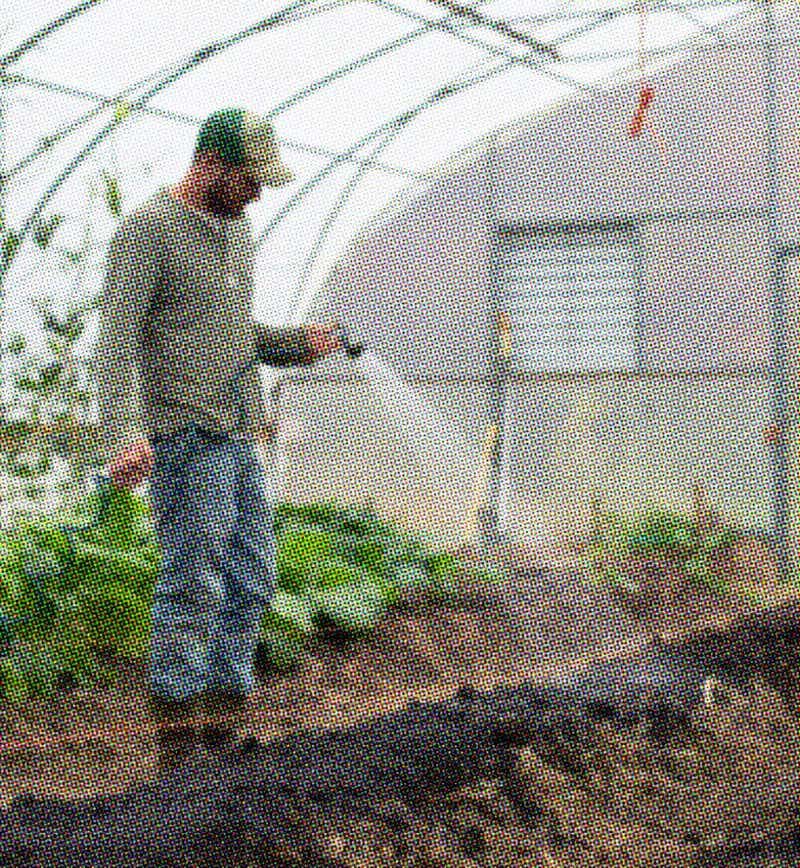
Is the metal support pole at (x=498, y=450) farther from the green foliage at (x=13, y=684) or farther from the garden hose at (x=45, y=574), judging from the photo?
the green foliage at (x=13, y=684)

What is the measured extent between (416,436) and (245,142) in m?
1.41

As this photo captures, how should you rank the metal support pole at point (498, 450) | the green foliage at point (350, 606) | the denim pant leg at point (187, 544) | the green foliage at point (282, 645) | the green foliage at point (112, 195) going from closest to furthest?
the denim pant leg at point (187, 544), the green foliage at point (112, 195), the green foliage at point (282, 645), the green foliage at point (350, 606), the metal support pole at point (498, 450)

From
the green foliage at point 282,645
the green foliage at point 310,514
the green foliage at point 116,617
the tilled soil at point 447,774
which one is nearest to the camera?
the tilled soil at point 447,774

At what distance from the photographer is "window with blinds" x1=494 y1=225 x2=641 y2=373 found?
125 inches

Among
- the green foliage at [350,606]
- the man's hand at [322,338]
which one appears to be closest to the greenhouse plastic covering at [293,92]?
the man's hand at [322,338]

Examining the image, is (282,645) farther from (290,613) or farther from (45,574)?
(45,574)

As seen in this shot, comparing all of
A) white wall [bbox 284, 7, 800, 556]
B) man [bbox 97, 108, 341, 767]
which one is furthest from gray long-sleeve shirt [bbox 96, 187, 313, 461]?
white wall [bbox 284, 7, 800, 556]

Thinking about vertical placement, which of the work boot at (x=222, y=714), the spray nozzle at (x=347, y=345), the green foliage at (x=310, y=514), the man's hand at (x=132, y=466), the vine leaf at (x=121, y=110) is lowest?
the work boot at (x=222, y=714)

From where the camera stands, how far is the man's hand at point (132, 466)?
1.65 m

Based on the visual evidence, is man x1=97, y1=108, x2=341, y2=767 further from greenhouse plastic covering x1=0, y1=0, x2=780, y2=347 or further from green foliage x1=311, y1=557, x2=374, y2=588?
green foliage x1=311, y1=557, x2=374, y2=588

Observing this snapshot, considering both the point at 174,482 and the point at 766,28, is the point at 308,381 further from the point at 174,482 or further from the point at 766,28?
the point at 766,28

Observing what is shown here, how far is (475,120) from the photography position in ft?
13.4

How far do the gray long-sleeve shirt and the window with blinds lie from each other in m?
1.44

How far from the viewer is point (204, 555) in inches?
72.5
